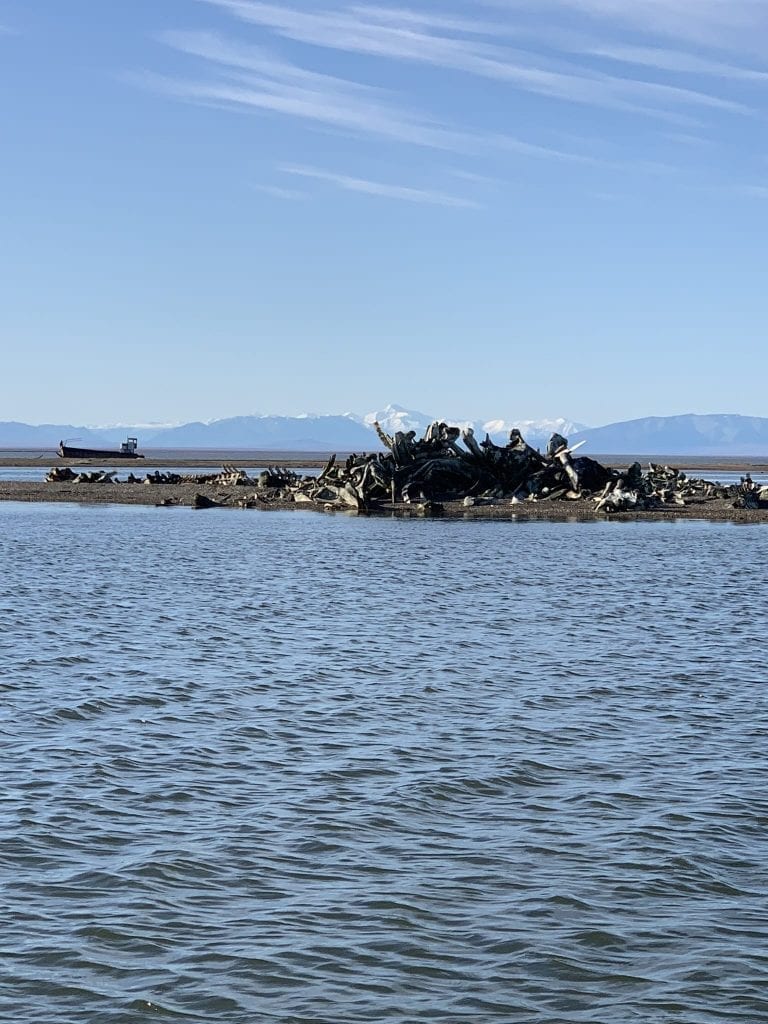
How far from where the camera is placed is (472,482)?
172 ft

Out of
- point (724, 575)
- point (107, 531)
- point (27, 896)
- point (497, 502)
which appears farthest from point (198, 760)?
point (497, 502)

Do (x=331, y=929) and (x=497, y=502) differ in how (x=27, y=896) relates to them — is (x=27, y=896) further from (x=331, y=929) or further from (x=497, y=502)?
(x=497, y=502)

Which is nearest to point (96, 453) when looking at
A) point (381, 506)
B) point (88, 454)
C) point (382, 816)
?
point (88, 454)

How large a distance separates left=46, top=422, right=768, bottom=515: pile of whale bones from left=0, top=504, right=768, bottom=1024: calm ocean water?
27.9 metres

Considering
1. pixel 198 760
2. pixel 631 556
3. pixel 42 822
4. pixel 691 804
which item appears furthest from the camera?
pixel 631 556

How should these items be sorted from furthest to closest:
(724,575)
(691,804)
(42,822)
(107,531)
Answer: (107,531) → (724,575) → (691,804) → (42,822)

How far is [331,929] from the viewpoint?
809 cm

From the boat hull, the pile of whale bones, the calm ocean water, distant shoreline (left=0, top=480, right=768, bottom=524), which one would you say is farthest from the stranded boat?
the calm ocean water

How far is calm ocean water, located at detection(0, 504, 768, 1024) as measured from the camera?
7.37m

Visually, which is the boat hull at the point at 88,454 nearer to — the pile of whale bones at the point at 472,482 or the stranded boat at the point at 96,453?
the stranded boat at the point at 96,453

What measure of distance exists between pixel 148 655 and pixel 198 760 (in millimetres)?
5982

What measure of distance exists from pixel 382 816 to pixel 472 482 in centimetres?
4219

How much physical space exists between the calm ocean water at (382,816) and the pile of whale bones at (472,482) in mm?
27943

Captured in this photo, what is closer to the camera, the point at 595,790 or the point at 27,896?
the point at 27,896
